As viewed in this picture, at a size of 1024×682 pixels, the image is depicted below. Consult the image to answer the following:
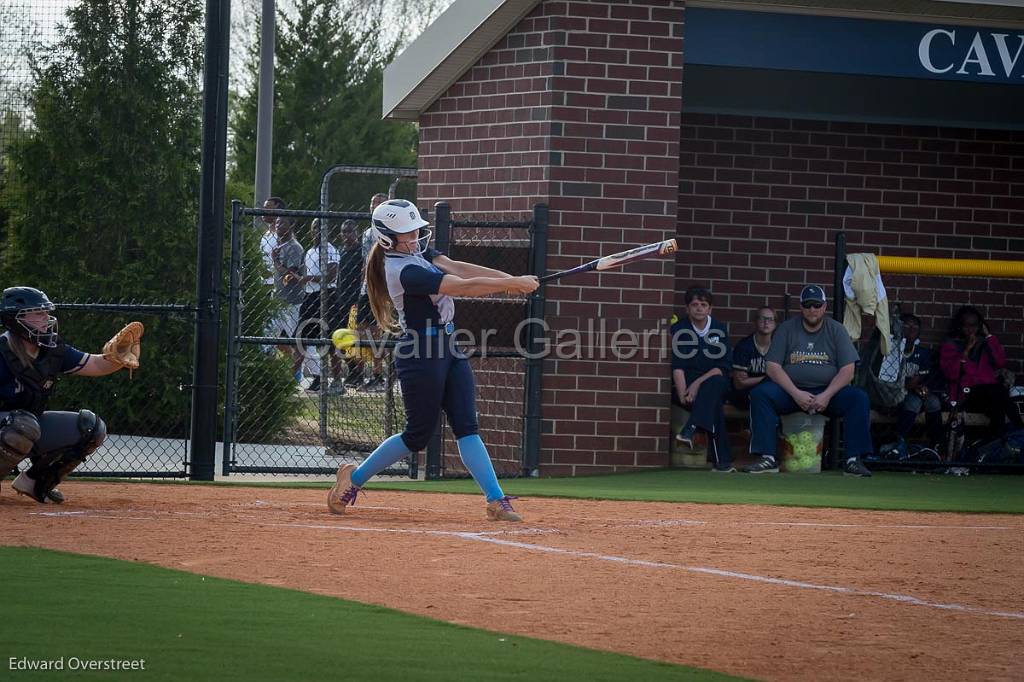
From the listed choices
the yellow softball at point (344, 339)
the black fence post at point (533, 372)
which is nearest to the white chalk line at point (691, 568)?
the yellow softball at point (344, 339)

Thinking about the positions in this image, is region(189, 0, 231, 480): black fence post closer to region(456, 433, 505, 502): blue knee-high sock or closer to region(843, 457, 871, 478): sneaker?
region(456, 433, 505, 502): blue knee-high sock

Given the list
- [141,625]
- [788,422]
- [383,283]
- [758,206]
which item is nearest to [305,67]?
[758,206]

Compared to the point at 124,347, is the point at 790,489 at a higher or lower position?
lower

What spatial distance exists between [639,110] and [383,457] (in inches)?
194

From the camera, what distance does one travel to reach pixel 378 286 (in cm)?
864

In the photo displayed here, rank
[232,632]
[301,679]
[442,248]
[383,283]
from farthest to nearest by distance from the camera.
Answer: [442,248], [383,283], [232,632], [301,679]

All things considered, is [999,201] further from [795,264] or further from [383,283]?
[383,283]

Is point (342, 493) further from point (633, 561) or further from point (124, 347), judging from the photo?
point (633, 561)

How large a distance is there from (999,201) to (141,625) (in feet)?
38.6

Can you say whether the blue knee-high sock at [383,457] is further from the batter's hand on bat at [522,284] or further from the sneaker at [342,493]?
the batter's hand on bat at [522,284]

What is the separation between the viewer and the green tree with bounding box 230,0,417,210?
33.6 m

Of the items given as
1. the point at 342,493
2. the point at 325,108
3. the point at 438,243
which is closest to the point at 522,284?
the point at 342,493

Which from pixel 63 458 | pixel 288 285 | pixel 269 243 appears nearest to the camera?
pixel 63 458

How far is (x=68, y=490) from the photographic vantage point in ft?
33.4
